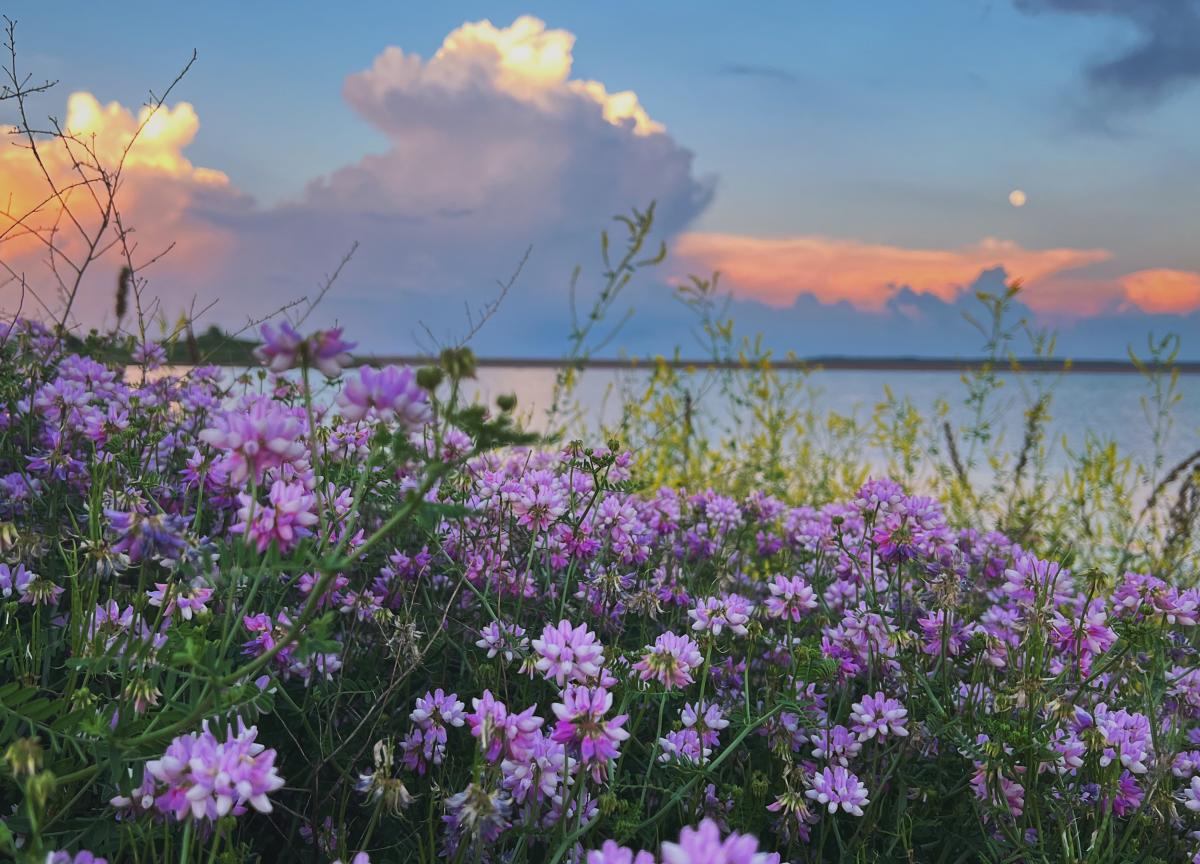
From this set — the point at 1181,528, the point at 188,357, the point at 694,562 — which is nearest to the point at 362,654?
the point at 694,562

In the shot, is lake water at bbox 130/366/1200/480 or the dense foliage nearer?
the dense foliage

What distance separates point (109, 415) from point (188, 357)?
2099 mm

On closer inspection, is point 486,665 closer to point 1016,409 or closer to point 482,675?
point 482,675

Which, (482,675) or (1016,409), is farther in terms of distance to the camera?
(1016,409)

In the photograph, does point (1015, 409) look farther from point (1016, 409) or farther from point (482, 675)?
point (482, 675)

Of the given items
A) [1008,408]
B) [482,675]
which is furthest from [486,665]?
[1008,408]

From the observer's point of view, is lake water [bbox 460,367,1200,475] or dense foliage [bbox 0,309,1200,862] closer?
dense foliage [bbox 0,309,1200,862]

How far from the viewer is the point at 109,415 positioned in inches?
101

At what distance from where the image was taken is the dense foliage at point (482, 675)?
1.26 metres

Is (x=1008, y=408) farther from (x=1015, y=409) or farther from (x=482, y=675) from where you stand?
(x=482, y=675)

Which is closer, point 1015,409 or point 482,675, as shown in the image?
point 482,675

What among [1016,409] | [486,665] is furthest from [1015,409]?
[486,665]

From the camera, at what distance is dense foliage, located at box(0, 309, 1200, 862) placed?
1261 millimetres

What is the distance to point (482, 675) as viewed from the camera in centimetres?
188
